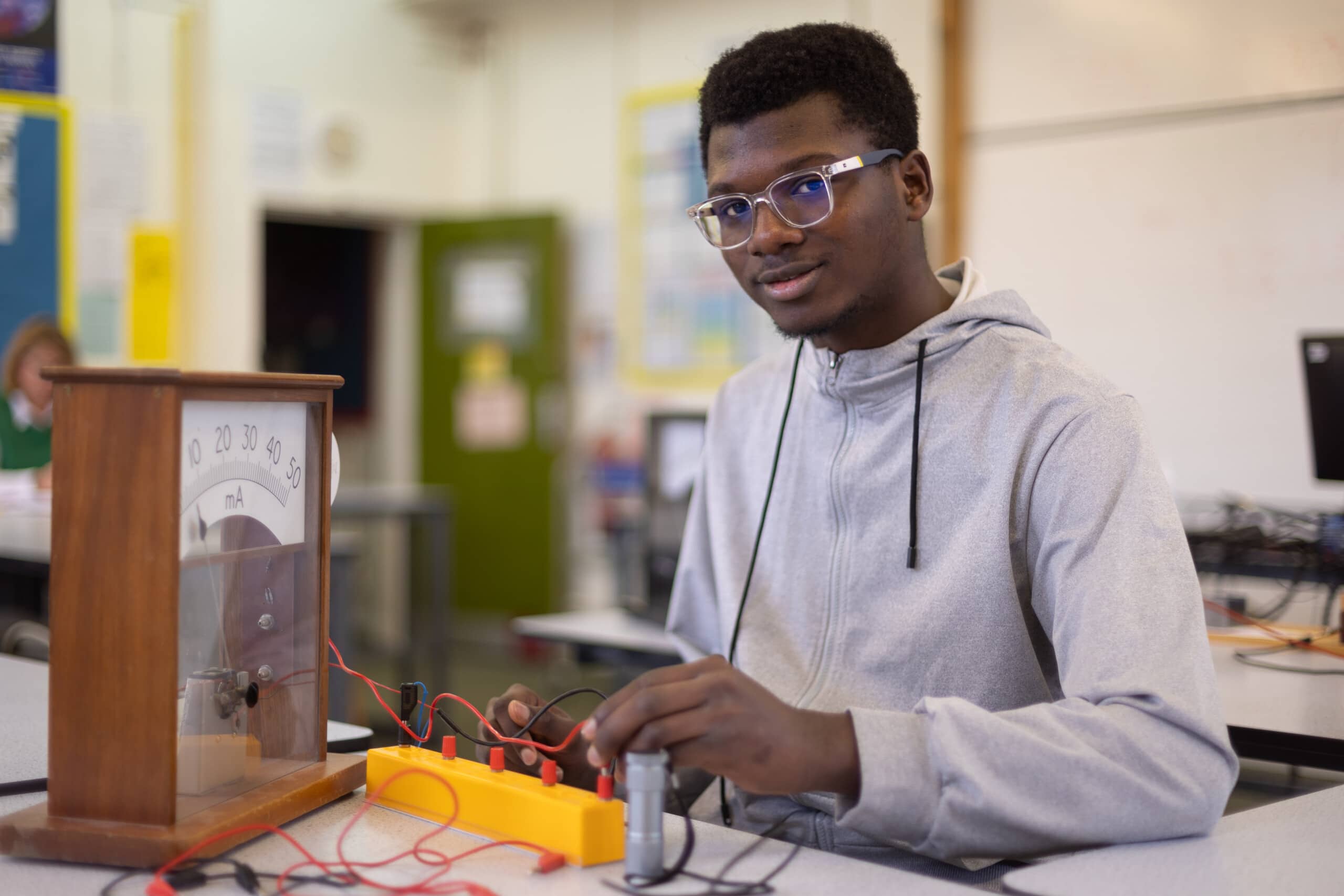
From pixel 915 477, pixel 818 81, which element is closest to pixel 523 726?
pixel 915 477

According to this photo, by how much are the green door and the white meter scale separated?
4759mm

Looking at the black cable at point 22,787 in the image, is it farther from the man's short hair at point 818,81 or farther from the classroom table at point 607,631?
the classroom table at point 607,631

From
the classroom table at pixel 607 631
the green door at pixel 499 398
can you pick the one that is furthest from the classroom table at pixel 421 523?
the classroom table at pixel 607 631

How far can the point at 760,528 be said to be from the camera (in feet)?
4.88

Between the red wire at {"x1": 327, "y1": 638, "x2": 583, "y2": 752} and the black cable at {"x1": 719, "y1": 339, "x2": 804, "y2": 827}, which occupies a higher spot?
the black cable at {"x1": 719, "y1": 339, "x2": 804, "y2": 827}

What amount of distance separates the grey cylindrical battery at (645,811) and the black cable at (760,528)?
516 mm

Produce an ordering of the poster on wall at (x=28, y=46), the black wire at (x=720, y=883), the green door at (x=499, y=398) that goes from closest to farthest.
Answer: the black wire at (x=720, y=883)
the poster on wall at (x=28, y=46)
the green door at (x=499, y=398)

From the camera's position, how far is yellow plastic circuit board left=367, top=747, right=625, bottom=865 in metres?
0.92

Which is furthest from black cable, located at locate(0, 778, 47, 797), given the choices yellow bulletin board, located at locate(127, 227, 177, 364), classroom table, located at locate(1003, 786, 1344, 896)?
yellow bulletin board, located at locate(127, 227, 177, 364)

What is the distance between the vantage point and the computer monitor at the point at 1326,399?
2463 mm

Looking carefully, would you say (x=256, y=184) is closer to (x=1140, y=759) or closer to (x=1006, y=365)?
(x=1006, y=365)

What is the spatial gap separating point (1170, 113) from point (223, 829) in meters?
3.89

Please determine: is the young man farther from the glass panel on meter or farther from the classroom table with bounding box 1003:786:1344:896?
the glass panel on meter

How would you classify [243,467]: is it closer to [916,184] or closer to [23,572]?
[916,184]
